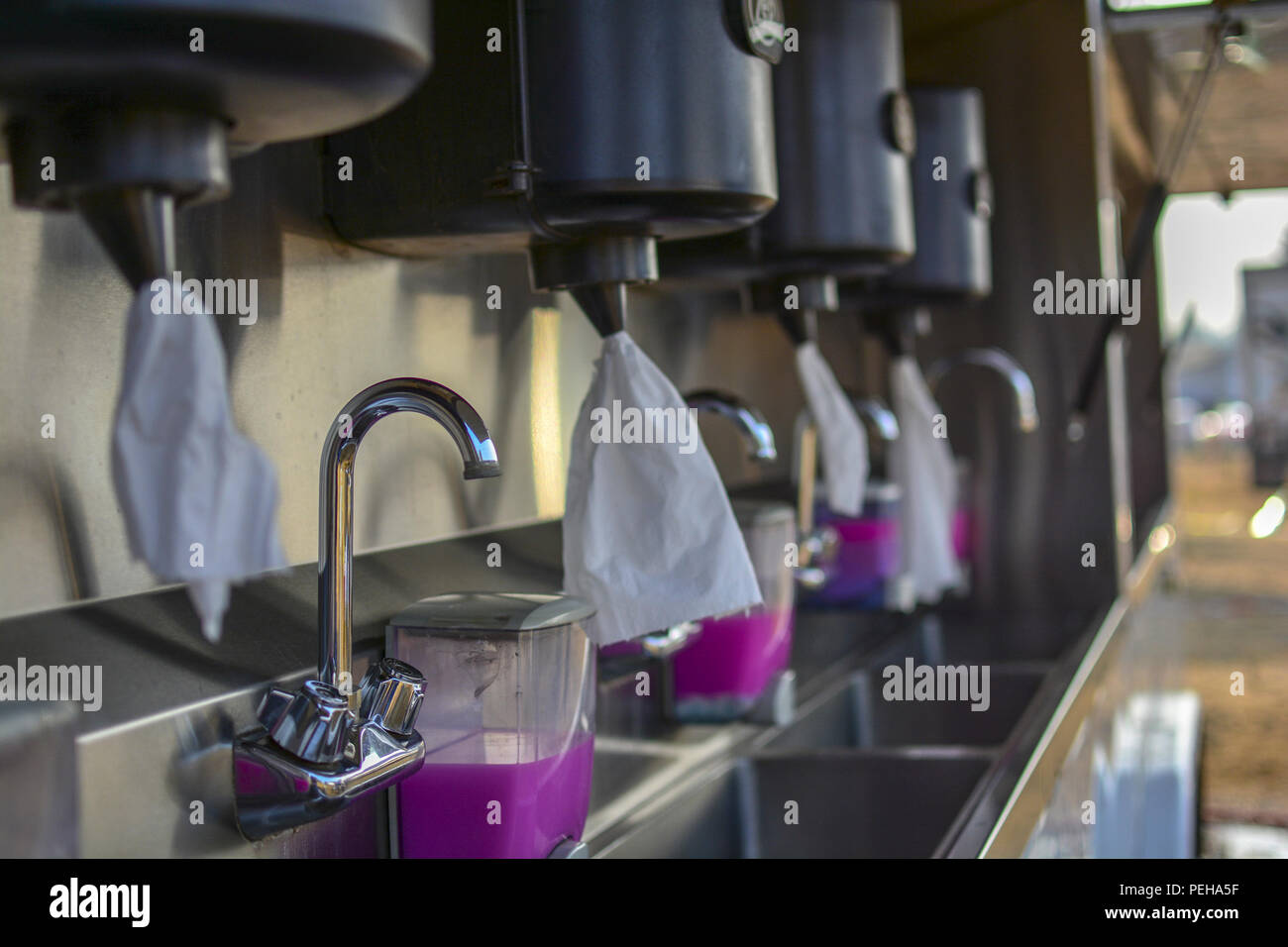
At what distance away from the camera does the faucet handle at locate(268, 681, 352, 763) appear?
0.66 m

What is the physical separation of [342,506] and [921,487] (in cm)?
110

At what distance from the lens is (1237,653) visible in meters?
4.89

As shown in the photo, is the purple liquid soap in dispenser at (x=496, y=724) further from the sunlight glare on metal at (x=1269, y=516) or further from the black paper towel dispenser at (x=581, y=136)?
the sunlight glare on metal at (x=1269, y=516)

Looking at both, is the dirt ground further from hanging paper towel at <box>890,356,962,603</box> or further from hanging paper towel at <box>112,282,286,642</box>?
hanging paper towel at <box>112,282,286,642</box>

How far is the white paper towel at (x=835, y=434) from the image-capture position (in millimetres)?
1208

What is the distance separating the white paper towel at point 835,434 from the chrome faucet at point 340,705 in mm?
584

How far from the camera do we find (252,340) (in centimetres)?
81

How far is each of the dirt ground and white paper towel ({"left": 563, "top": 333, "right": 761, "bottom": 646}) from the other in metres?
2.85

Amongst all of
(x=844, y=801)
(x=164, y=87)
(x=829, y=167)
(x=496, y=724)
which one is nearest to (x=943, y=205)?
(x=829, y=167)

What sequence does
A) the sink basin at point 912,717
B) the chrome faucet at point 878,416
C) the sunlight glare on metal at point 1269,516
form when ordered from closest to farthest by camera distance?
1. the chrome faucet at point 878,416
2. the sink basin at point 912,717
3. the sunlight glare on metal at point 1269,516

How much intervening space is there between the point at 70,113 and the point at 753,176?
16.7 inches

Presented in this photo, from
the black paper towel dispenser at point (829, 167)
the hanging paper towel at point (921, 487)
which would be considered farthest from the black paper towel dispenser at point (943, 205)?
the black paper towel dispenser at point (829, 167)

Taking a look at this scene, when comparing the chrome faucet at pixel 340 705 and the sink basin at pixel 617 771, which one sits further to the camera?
the sink basin at pixel 617 771
